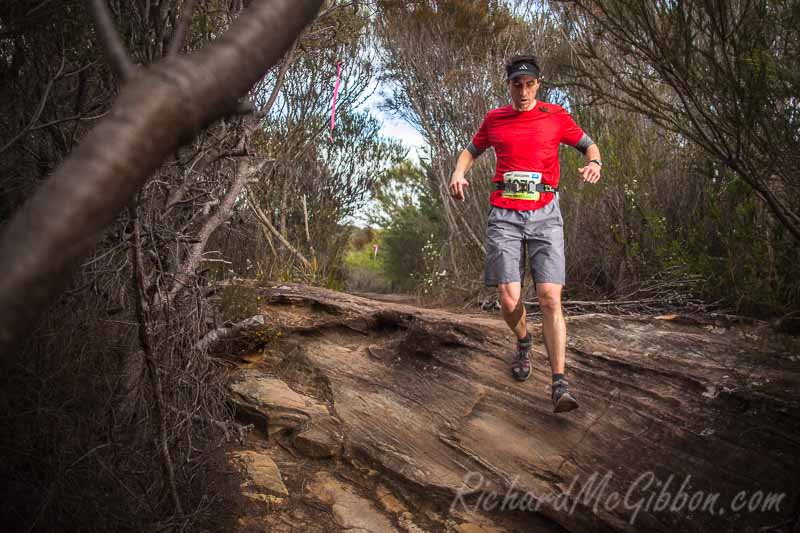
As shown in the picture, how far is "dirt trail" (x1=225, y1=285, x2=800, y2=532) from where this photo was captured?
126 inches

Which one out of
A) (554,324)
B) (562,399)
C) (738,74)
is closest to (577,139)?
(738,74)

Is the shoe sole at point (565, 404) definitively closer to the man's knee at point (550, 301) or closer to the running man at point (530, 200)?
the running man at point (530, 200)

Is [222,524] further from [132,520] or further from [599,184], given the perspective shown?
[599,184]

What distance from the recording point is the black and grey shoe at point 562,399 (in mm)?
3588

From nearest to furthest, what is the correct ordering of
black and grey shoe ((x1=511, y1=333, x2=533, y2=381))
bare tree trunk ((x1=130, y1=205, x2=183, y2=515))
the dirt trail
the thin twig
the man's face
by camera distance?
1. the thin twig
2. bare tree trunk ((x1=130, y1=205, x2=183, y2=515))
3. the dirt trail
4. the man's face
5. black and grey shoe ((x1=511, y1=333, x2=533, y2=381))

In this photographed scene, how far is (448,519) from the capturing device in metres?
3.63

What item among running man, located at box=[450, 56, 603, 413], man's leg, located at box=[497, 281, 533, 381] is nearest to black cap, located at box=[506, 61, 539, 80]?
running man, located at box=[450, 56, 603, 413]

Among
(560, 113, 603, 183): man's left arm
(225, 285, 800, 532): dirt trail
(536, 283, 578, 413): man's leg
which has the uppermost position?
(560, 113, 603, 183): man's left arm

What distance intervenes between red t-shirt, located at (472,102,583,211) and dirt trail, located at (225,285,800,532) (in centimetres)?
130

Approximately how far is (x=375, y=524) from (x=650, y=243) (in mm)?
4347

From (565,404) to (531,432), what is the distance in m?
0.41

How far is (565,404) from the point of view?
3.60m

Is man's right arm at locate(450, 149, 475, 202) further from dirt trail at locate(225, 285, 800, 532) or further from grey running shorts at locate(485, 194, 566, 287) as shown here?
dirt trail at locate(225, 285, 800, 532)

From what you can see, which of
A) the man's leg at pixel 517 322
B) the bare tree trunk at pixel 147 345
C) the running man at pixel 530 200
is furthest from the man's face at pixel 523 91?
the bare tree trunk at pixel 147 345
